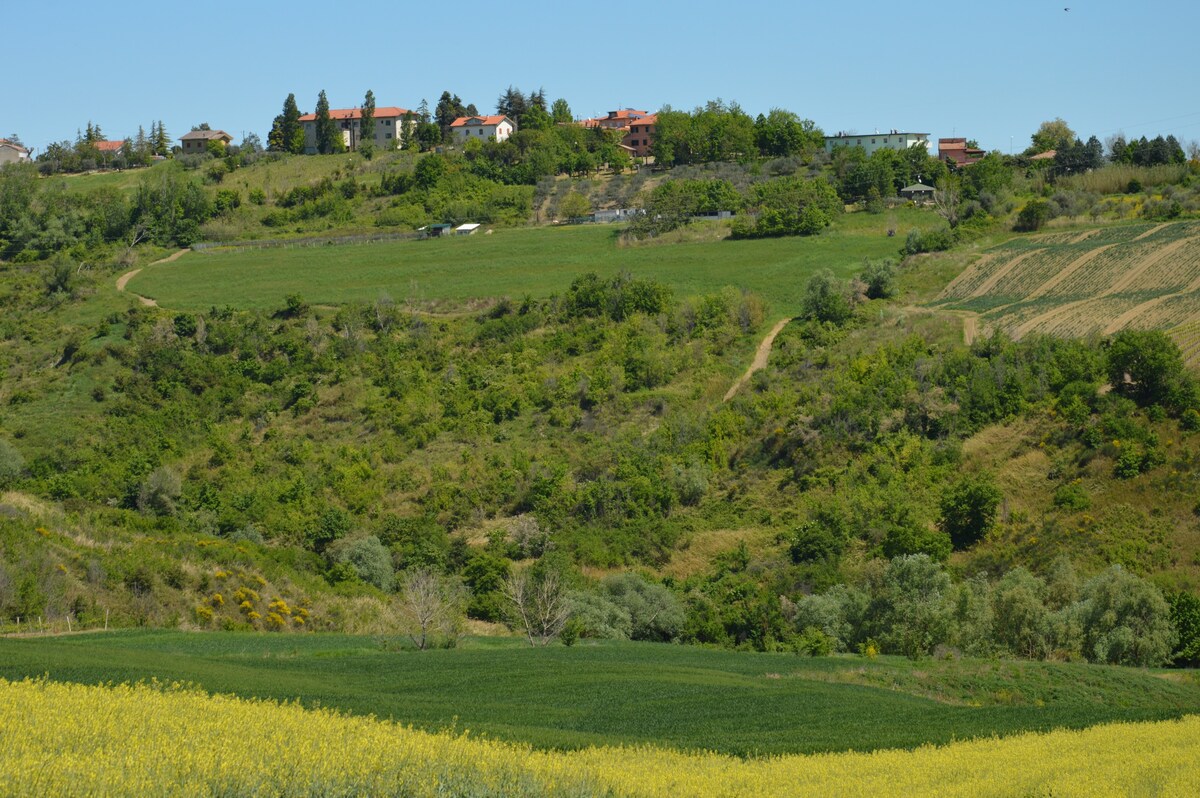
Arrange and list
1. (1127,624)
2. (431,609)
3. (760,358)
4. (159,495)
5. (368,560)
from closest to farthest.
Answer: (1127,624), (431,609), (368,560), (159,495), (760,358)

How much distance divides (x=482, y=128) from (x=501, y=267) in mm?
59762

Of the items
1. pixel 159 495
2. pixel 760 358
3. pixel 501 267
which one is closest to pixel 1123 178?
pixel 760 358

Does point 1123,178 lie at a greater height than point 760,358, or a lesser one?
greater

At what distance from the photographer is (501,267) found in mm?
93125

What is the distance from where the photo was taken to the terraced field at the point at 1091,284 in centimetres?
6512

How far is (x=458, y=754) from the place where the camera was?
1577 centimetres

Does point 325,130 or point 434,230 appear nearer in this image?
point 434,230

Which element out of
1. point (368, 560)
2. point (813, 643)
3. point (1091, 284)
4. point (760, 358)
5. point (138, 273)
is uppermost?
point (138, 273)

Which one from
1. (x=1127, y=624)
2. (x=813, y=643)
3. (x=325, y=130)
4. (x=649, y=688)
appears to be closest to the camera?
(x=649, y=688)

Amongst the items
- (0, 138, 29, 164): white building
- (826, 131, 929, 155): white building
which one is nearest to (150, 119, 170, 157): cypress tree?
(0, 138, 29, 164): white building

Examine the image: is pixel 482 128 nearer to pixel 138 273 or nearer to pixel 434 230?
pixel 434 230

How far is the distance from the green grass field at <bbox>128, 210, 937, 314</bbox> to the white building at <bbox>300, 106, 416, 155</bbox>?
167 feet

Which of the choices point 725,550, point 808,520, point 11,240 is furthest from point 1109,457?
point 11,240

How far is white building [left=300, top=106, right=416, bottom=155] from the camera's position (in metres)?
151
